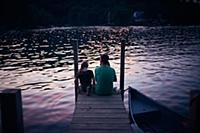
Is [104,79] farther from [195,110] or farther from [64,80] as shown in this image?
[64,80]

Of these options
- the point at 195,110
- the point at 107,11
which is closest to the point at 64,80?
the point at 195,110

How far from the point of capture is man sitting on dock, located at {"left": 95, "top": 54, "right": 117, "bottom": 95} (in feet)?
38.8

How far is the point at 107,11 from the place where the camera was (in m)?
169

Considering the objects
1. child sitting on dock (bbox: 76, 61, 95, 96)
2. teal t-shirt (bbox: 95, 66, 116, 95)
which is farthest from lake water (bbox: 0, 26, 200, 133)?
teal t-shirt (bbox: 95, 66, 116, 95)

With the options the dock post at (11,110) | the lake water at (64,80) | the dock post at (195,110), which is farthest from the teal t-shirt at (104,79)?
the dock post at (195,110)

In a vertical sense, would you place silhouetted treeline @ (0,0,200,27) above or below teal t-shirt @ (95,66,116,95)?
above

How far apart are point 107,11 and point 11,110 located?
6507 inches

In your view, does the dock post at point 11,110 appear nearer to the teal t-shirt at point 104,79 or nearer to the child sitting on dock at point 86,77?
the teal t-shirt at point 104,79

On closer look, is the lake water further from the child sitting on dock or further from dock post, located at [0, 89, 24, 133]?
dock post, located at [0, 89, 24, 133]

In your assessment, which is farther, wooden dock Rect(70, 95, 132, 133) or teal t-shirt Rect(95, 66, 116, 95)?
teal t-shirt Rect(95, 66, 116, 95)

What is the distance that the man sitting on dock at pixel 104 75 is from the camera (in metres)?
11.8

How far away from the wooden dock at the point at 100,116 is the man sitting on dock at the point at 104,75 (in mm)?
420

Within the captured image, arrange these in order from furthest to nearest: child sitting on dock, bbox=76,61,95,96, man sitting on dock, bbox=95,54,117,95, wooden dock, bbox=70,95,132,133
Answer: child sitting on dock, bbox=76,61,95,96 → man sitting on dock, bbox=95,54,117,95 → wooden dock, bbox=70,95,132,133

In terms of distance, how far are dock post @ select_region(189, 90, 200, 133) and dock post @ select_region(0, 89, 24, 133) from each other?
4744 mm
